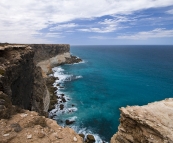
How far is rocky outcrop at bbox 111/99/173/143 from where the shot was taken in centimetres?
1580

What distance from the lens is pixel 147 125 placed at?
1669 centimetres

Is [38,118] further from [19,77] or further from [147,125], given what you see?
[19,77]

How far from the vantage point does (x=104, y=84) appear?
61.8 m

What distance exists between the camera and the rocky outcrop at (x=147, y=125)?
51.8ft

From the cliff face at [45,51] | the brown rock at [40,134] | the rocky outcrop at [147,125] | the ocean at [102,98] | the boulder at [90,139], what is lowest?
the boulder at [90,139]

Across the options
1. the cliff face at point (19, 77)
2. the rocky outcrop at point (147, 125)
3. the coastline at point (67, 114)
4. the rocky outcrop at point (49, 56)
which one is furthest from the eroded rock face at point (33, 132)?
the rocky outcrop at point (49, 56)

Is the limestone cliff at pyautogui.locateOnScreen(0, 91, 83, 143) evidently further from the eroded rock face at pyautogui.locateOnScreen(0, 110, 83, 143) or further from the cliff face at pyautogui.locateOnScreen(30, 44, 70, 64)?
the cliff face at pyautogui.locateOnScreen(30, 44, 70, 64)

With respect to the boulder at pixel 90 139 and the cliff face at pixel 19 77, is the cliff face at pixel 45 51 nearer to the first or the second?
the cliff face at pixel 19 77

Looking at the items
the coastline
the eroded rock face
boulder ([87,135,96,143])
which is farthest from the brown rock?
the coastline

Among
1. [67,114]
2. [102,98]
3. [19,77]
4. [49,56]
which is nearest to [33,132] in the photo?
[19,77]

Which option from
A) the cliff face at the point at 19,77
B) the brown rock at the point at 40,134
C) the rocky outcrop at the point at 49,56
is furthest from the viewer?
the rocky outcrop at the point at 49,56

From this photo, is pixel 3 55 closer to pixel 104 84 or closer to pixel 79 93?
pixel 79 93

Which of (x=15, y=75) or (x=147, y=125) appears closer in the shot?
(x=147, y=125)

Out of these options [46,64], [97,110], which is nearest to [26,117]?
[97,110]
